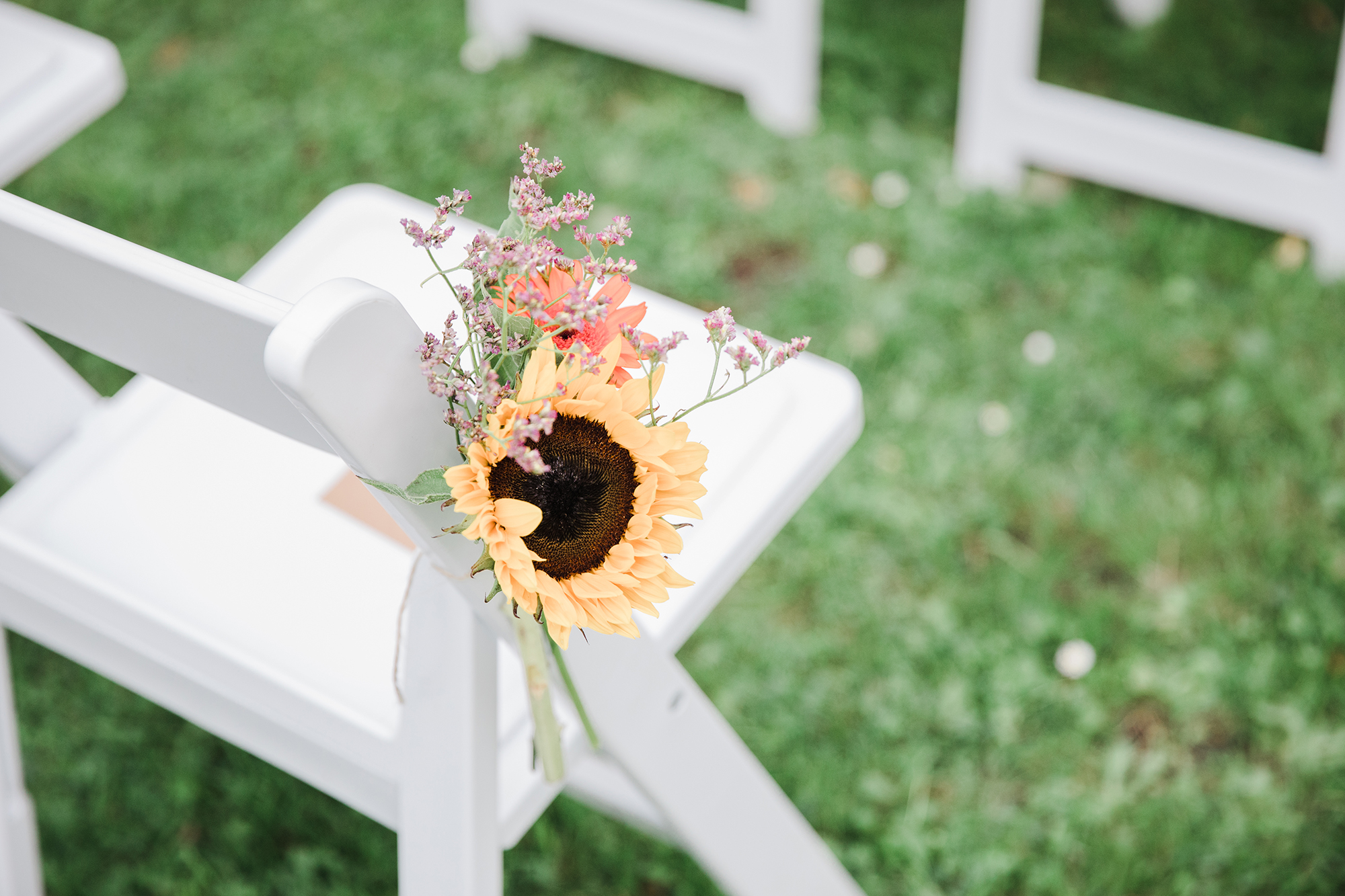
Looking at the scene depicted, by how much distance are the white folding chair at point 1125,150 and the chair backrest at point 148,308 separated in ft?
6.58

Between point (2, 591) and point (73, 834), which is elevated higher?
point (2, 591)

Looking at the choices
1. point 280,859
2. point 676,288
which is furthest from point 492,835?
point 676,288

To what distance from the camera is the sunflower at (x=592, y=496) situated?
2.12 ft

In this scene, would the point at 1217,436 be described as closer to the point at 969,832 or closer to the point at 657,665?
the point at 969,832

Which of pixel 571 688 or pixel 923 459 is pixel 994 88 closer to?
pixel 923 459

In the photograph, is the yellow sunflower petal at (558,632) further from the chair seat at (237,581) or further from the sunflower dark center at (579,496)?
the chair seat at (237,581)

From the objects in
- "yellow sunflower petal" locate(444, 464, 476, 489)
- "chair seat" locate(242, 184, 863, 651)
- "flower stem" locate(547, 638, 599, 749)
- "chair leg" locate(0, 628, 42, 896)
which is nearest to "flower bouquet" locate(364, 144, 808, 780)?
"yellow sunflower petal" locate(444, 464, 476, 489)

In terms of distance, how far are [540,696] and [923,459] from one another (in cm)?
135

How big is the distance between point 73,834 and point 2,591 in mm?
734

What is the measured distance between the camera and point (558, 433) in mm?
665

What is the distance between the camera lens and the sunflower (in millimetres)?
645

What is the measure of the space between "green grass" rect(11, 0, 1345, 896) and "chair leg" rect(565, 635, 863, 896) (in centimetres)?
44

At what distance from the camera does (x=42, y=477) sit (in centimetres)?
126

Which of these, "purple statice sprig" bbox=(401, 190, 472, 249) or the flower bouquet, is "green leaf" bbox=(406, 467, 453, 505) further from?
"purple statice sprig" bbox=(401, 190, 472, 249)
